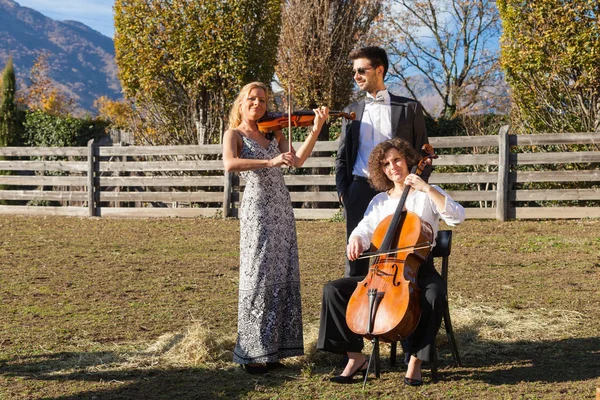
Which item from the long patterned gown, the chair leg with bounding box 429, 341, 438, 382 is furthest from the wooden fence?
the chair leg with bounding box 429, 341, 438, 382

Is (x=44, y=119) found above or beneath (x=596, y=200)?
above

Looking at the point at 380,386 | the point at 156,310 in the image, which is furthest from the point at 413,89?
the point at 380,386

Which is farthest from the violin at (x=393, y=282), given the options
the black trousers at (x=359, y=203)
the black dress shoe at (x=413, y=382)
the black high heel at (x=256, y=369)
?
the black high heel at (x=256, y=369)

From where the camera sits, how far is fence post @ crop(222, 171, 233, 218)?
44.1 feet

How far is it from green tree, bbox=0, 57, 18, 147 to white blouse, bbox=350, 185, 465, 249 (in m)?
15.3

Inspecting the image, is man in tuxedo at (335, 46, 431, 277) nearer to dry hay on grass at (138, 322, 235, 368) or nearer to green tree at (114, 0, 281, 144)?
dry hay on grass at (138, 322, 235, 368)

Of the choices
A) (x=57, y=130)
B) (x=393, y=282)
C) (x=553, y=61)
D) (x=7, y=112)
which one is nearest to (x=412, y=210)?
(x=393, y=282)

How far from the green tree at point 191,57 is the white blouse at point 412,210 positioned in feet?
33.7

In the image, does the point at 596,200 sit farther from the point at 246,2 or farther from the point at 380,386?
the point at 380,386

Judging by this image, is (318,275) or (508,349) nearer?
(508,349)

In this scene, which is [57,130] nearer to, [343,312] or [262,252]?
[262,252]

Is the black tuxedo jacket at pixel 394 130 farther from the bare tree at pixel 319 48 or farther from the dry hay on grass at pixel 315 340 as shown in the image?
the bare tree at pixel 319 48

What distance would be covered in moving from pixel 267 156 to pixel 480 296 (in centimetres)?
291

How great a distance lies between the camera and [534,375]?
14.3 feet
